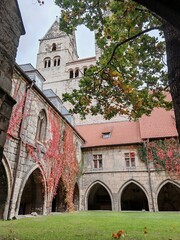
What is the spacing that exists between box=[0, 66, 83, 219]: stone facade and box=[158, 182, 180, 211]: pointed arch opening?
9.21 m

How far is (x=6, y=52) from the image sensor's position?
3105 millimetres

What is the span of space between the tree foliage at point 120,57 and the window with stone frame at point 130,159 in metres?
10.6

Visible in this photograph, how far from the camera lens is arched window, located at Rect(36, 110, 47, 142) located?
1112 cm

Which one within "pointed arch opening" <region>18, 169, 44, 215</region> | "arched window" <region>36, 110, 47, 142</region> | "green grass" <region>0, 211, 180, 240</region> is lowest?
"green grass" <region>0, 211, 180, 240</region>

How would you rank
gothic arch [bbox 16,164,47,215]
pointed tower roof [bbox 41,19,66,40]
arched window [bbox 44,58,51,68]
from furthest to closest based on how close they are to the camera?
1. pointed tower roof [bbox 41,19,66,40]
2. arched window [bbox 44,58,51,68]
3. gothic arch [bbox 16,164,47,215]

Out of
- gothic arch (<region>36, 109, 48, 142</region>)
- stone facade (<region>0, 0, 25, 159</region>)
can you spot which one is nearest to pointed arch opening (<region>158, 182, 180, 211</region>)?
gothic arch (<region>36, 109, 48, 142</region>)

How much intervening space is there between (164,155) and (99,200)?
7406 mm

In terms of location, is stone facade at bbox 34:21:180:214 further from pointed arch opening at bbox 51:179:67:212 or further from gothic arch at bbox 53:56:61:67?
gothic arch at bbox 53:56:61:67

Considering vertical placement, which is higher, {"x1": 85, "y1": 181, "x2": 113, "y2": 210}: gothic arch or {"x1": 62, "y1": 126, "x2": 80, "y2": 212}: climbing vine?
{"x1": 62, "y1": 126, "x2": 80, "y2": 212}: climbing vine

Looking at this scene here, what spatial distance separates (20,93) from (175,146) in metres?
11.9

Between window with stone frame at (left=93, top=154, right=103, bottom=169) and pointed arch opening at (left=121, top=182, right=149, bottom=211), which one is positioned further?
pointed arch opening at (left=121, top=182, right=149, bottom=211)

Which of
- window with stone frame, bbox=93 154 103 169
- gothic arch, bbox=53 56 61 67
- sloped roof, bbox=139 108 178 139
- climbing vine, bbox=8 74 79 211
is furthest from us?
gothic arch, bbox=53 56 61 67

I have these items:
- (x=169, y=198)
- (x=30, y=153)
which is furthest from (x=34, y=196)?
(x=169, y=198)

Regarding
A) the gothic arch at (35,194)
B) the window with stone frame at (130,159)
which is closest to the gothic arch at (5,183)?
the gothic arch at (35,194)
